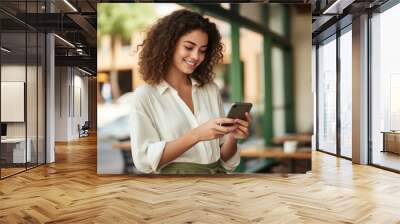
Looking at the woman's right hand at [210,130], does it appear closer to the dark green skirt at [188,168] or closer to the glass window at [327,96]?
the dark green skirt at [188,168]

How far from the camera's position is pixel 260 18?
6148 millimetres

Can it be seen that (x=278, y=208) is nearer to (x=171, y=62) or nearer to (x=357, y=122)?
(x=171, y=62)

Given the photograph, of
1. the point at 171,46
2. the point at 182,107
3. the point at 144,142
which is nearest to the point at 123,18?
the point at 171,46

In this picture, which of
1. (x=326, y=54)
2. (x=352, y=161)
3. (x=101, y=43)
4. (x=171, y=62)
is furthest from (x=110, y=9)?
(x=326, y=54)

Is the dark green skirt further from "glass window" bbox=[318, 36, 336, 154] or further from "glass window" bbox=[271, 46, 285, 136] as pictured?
"glass window" bbox=[318, 36, 336, 154]

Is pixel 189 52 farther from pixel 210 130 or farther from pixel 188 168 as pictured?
pixel 188 168

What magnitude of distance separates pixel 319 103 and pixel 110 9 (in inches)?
254

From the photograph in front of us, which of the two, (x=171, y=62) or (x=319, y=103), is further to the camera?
(x=319, y=103)

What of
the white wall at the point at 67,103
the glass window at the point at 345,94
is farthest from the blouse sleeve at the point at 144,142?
the white wall at the point at 67,103

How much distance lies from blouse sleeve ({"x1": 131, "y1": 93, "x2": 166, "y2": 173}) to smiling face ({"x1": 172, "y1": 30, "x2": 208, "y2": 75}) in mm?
756

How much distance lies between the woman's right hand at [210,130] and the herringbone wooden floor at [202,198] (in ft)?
2.06

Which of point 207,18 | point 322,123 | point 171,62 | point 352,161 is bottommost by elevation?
point 352,161

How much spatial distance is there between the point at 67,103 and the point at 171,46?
35.0 feet

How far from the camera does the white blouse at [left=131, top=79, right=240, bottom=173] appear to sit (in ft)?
18.7
